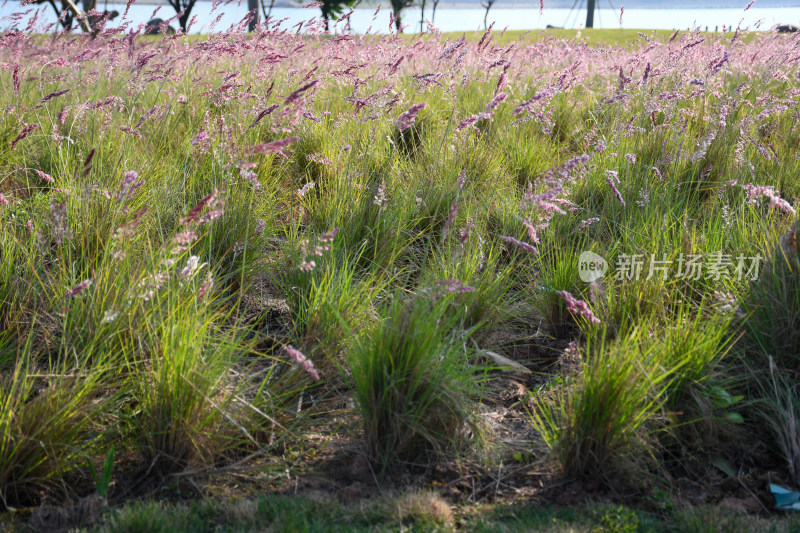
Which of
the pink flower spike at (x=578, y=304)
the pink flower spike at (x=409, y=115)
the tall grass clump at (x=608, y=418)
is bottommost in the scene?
the tall grass clump at (x=608, y=418)

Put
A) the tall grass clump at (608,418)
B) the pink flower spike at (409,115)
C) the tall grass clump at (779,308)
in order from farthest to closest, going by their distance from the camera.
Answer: the pink flower spike at (409,115)
the tall grass clump at (779,308)
the tall grass clump at (608,418)

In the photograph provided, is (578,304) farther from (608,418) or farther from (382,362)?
(382,362)

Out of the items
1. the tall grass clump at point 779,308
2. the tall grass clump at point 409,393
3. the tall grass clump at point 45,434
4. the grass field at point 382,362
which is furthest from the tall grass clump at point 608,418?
the tall grass clump at point 45,434

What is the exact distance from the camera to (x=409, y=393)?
1.89 m

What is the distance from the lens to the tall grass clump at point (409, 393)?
190cm

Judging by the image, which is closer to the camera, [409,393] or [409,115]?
[409,393]

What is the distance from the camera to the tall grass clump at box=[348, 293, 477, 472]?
190 cm

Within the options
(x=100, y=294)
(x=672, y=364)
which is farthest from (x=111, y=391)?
(x=672, y=364)

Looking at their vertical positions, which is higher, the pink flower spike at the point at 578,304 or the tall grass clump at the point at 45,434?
the pink flower spike at the point at 578,304

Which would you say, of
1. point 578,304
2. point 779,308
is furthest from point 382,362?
point 779,308

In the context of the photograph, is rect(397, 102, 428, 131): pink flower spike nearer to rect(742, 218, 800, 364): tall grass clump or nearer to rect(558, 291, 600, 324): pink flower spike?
rect(558, 291, 600, 324): pink flower spike

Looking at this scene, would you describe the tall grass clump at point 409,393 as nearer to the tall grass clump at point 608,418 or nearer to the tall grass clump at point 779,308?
the tall grass clump at point 608,418

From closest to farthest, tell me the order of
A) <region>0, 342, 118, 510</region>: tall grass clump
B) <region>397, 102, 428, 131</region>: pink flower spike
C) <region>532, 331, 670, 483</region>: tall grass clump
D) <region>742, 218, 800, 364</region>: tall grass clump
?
<region>0, 342, 118, 510</region>: tall grass clump
<region>532, 331, 670, 483</region>: tall grass clump
<region>742, 218, 800, 364</region>: tall grass clump
<region>397, 102, 428, 131</region>: pink flower spike

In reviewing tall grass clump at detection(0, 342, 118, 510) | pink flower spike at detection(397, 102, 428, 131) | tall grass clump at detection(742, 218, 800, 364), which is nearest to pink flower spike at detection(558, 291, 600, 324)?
tall grass clump at detection(742, 218, 800, 364)
